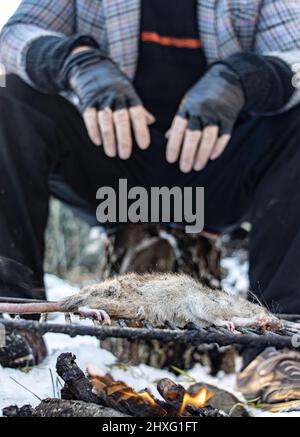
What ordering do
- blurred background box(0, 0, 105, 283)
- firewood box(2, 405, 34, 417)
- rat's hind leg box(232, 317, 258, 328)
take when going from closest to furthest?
firewood box(2, 405, 34, 417) → rat's hind leg box(232, 317, 258, 328) → blurred background box(0, 0, 105, 283)

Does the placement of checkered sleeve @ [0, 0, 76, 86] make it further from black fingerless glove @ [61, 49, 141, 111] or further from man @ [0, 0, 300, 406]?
black fingerless glove @ [61, 49, 141, 111]

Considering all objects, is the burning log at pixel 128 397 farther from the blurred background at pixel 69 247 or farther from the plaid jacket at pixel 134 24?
the blurred background at pixel 69 247

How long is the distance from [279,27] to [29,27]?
2.45 ft

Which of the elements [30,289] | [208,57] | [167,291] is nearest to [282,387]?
[167,291]

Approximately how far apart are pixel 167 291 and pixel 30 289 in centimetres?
41

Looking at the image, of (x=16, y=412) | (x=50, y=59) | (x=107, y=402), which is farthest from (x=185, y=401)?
(x=50, y=59)

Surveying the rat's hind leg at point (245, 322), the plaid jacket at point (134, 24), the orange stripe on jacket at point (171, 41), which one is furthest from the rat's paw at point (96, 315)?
the orange stripe on jacket at point (171, 41)

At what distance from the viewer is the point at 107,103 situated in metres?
1.41

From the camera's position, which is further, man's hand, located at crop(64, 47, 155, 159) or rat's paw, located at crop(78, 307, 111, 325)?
man's hand, located at crop(64, 47, 155, 159)

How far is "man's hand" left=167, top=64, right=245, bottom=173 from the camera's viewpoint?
1.43 meters

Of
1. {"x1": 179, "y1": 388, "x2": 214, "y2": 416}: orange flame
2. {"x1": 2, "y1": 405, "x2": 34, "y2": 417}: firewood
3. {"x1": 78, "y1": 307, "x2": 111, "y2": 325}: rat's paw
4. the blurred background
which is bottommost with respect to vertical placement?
the blurred background

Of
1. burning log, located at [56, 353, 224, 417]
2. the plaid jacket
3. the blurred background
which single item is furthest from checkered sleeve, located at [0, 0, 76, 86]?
the blurred background

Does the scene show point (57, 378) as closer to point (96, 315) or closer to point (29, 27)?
point (96, 315)
